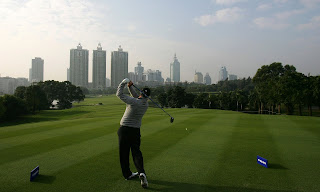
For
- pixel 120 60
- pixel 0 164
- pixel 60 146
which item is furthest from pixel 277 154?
pixel 120 60

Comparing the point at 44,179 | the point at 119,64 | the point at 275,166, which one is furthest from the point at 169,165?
the point at 119,64

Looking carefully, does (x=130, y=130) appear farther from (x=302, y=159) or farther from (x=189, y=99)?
(x=189, y=99)

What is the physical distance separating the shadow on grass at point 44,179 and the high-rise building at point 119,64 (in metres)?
137

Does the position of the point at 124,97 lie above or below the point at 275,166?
above

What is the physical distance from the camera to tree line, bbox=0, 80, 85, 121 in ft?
160

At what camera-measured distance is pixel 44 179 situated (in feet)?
18.7

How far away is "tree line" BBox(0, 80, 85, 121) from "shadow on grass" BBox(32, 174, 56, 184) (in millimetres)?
45310

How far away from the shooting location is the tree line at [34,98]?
4891 cm

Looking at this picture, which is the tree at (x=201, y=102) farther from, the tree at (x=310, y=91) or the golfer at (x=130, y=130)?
the golfer at (x=130, y=130)

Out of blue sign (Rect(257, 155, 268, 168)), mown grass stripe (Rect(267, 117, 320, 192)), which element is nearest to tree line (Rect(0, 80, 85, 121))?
mown grass stripe (Rect(267, 117, 320, 192))

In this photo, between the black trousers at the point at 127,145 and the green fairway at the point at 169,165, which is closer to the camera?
the green fairway at the point at 169,165

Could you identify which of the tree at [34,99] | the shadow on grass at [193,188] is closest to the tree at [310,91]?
the shadow on grass at [193,188]

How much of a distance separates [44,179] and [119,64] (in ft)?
477

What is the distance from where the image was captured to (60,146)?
30.4 ft
